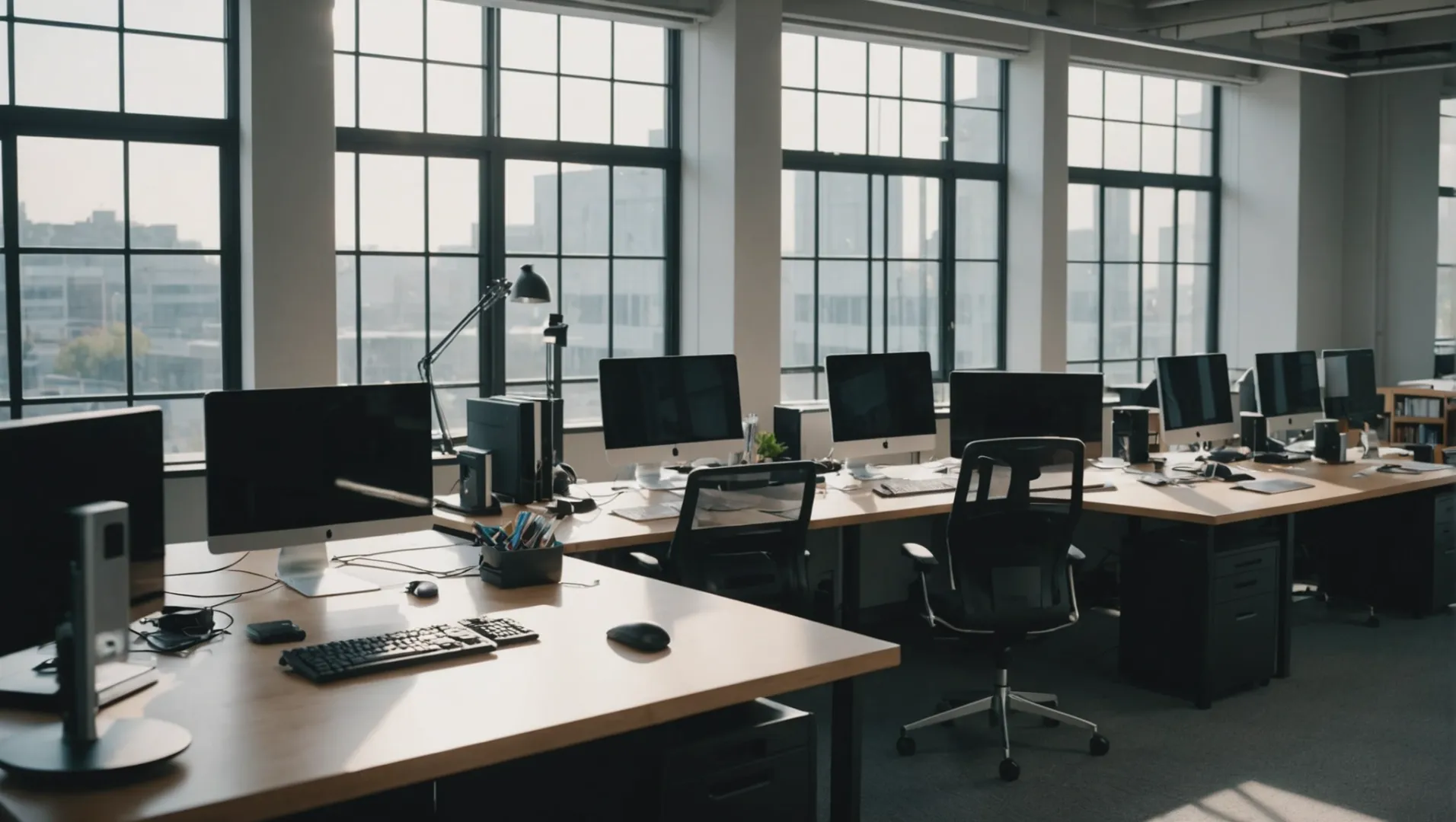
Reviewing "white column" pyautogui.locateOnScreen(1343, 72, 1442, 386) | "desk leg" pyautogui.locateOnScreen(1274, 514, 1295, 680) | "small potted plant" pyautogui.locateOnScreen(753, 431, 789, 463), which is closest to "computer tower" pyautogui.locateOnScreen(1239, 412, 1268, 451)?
"desk leg" pyautogui.locateOnScreen(1274, 514, 1295, 680)

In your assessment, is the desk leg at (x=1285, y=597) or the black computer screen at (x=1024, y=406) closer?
the desk leg at (x=1285, y=597)

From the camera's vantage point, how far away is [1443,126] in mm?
9898

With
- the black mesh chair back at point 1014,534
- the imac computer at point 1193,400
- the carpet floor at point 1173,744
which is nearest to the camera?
the carpet floor at point 1173,744

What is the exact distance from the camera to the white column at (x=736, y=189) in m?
6.49

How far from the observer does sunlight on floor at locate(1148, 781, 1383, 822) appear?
11.7 feet

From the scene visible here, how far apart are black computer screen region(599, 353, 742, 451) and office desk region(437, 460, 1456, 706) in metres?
0.23

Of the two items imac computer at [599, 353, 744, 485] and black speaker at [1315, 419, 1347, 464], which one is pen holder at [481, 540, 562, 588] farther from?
black speaker at [1315, 419, 1347, 464]

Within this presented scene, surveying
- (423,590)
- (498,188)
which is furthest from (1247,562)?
(498,188)

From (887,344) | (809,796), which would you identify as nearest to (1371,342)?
(887,344)

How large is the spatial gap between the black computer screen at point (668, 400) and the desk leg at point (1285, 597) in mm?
2121

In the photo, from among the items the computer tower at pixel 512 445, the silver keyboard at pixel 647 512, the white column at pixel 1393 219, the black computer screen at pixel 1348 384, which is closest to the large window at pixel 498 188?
the computer tower at pixel 512 445

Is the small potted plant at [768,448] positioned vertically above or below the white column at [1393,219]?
below

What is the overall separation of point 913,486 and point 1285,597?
147 cm

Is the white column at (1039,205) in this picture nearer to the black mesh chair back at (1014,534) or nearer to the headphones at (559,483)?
the black mesh chair back at (1014,534)
